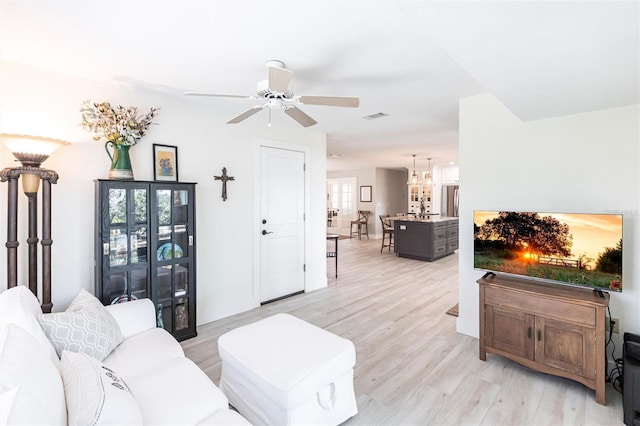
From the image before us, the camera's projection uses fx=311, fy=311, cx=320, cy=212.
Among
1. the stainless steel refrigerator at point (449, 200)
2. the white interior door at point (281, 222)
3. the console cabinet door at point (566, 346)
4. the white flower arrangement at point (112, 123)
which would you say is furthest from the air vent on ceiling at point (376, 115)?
the stainless steel refrigerator at point (449, 200)

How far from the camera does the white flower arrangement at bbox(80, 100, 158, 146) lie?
257 centimetres

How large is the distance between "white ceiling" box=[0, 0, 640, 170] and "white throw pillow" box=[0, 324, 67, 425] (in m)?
1.70

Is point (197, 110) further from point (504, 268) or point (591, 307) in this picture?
point (591, 307)

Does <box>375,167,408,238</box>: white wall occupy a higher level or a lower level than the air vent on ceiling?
lower

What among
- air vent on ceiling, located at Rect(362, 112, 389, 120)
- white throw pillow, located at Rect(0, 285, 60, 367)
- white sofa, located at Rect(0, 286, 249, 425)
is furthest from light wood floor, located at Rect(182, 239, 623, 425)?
air vent on ceiling, located at Rect(362, 112, 389, 120)

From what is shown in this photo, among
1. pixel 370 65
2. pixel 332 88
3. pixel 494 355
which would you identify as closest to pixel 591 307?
pixel 494 355

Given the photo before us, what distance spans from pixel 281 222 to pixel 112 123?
7.55 ft

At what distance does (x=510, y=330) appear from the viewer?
2.53 meters

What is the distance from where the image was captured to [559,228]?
2.48 meters

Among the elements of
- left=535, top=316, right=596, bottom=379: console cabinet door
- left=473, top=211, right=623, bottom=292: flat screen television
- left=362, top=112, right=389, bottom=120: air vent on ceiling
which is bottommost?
left=535, top=316, right=596, bottom=379: console cabinet door

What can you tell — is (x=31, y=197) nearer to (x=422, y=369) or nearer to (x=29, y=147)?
(x=29, y=147)

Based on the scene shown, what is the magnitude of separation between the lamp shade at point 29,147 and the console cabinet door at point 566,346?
387 cm

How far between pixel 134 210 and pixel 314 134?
9.10ft

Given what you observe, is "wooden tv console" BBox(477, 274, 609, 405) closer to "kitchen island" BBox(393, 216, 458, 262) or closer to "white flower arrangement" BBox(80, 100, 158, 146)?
"white flower arrangement" BBox(80, 100, 158, 146)
